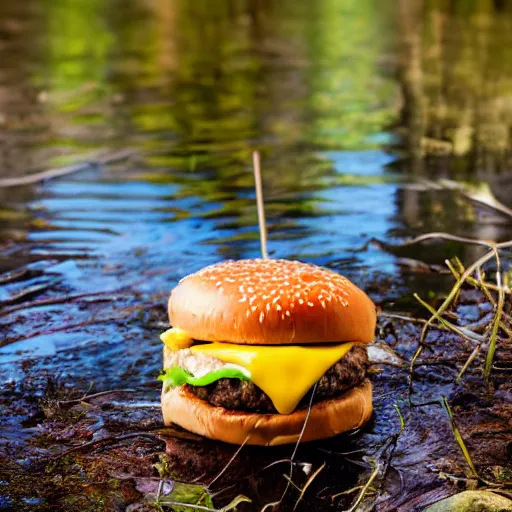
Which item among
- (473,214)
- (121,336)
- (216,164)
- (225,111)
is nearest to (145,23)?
(225,111)

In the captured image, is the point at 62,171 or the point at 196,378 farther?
the point at 62,171

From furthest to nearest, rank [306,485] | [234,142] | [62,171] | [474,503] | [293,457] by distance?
1. [234,142]
2. [62,171]
3. [293,457]
4. [306,485]
5. [474,503]

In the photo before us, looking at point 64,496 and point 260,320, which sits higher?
point 260,320

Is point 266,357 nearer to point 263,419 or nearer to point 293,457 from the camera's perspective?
point 263,419

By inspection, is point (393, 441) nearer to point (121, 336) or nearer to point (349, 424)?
point (349, 424)

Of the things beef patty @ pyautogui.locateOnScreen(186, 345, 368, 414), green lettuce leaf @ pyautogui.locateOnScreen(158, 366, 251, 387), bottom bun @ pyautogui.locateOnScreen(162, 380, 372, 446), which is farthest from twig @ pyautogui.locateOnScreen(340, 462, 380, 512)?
green lettuce leaf @ pyautogui.locateOnScreen(158, 366, 251, 387)

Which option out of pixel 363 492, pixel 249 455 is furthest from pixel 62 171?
pixel 363 492
